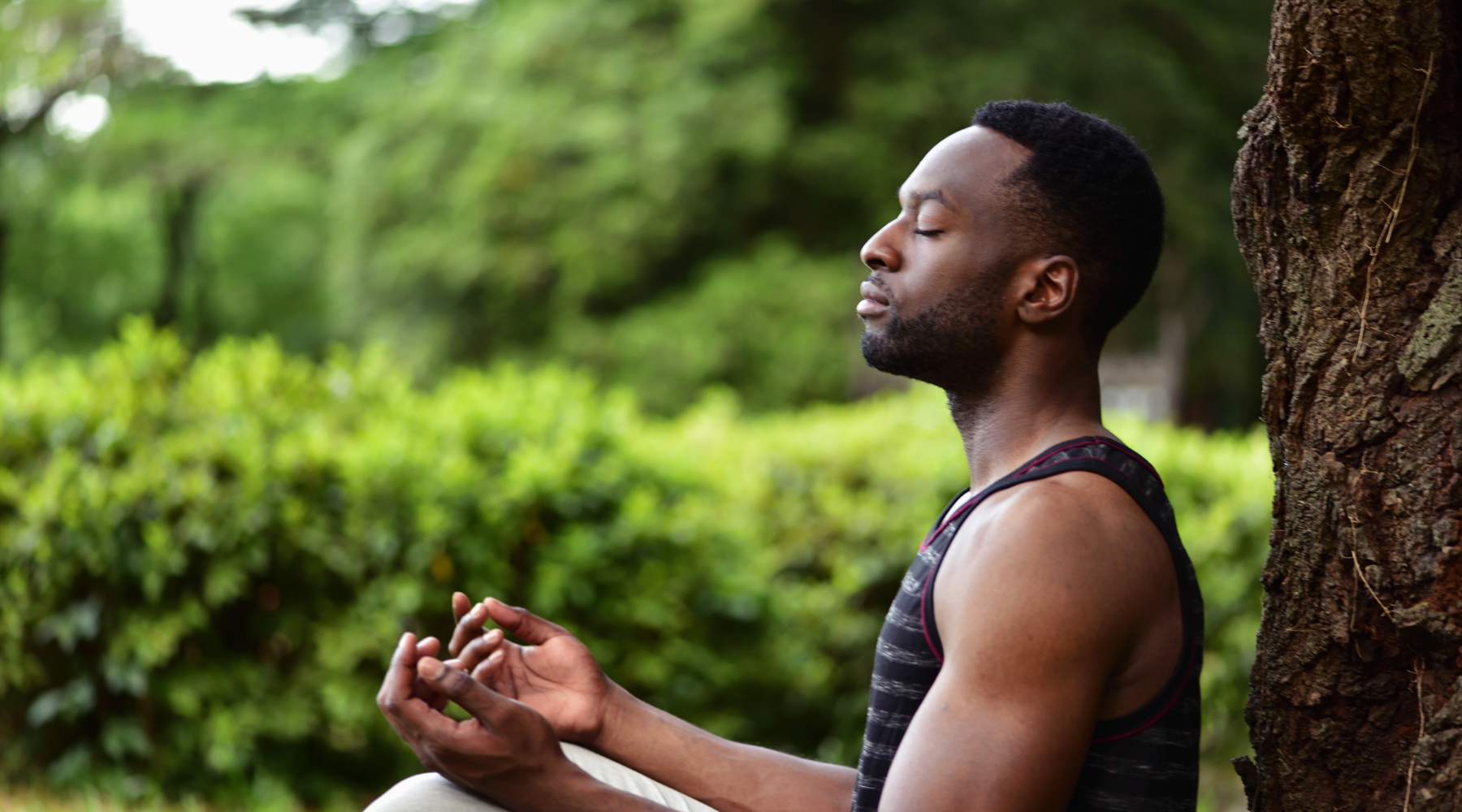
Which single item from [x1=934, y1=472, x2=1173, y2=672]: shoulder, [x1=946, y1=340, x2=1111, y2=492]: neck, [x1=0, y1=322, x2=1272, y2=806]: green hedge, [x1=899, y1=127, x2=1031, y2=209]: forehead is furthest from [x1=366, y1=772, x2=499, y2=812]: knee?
[x1=0, y1=322, x2=1272, y2=806]: green hedge

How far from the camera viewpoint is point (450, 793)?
2.07m

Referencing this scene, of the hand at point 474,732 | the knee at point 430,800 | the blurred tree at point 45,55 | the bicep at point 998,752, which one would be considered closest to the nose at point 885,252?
the bicep at point 998,752

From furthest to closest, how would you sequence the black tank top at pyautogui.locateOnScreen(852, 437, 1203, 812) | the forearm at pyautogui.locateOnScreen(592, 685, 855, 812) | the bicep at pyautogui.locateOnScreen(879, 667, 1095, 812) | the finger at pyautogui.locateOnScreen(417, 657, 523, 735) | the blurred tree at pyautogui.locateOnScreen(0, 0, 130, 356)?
the blurred tree at pyautogui.locateOnScreen(0, 0, 130, 356) < the forearm at pyautogui.locateOnScreen(592, 685, 855, 812) < the finger at pyautogui.locateOnScreen(417, 657, 523, 735) < the black tank top at pyautogui.locateOnScreen(852, 437, 1203, 812) < the bicep at pyautogui.locateOnScreen(879, 667, 1095, 812)

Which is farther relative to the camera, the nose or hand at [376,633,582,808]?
the nose

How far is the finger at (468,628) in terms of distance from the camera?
87.6 inches

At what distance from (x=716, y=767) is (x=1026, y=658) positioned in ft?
3.16

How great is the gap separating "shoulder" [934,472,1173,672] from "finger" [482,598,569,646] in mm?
864

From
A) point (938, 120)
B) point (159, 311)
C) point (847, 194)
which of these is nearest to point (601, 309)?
point (847, 194)

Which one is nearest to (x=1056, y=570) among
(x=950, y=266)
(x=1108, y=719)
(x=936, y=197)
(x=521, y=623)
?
(x=1108, y=719)

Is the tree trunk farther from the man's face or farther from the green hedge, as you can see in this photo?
the green hedge

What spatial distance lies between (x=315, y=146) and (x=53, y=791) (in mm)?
19310

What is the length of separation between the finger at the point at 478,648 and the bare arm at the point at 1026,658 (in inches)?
32.9

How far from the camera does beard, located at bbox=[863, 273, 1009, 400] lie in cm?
191

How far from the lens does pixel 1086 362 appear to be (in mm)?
1956
